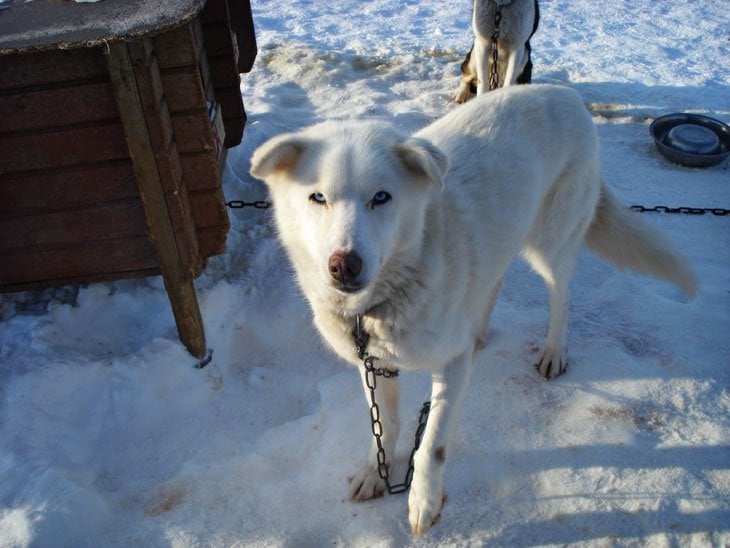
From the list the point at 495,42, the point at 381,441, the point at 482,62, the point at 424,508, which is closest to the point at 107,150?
the point at 381,441

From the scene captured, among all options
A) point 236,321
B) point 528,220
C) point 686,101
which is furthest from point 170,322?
point 686,101

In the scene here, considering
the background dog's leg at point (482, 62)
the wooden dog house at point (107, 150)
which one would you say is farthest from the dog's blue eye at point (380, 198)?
the background dog's leg at point (482, 62)

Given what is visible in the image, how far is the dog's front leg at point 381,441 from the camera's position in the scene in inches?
104

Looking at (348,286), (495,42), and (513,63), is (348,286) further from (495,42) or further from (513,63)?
(513,63)

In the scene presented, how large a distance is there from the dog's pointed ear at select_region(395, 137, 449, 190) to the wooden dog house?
1.06 meters

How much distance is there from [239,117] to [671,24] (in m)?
6.21

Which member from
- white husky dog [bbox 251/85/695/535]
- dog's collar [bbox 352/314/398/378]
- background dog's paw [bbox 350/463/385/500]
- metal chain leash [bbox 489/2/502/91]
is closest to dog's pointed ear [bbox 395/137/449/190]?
white husky dog [bbox 251/85/695/535]

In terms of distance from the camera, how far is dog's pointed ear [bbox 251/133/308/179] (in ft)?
6.77

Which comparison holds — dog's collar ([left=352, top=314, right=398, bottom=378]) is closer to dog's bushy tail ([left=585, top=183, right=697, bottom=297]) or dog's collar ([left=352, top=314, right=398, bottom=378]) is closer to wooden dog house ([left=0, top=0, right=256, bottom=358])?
wooden dog house ([left=0, top=0, right=256, bottom=358])

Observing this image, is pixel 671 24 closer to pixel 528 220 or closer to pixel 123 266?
pixel 528 220

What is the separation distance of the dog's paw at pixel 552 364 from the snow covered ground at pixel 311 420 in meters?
0.07

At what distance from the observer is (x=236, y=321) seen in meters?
3.62

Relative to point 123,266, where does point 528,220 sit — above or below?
above

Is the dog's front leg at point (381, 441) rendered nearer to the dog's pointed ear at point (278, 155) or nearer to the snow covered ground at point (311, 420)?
the snow covered ground at point (311, 420)
